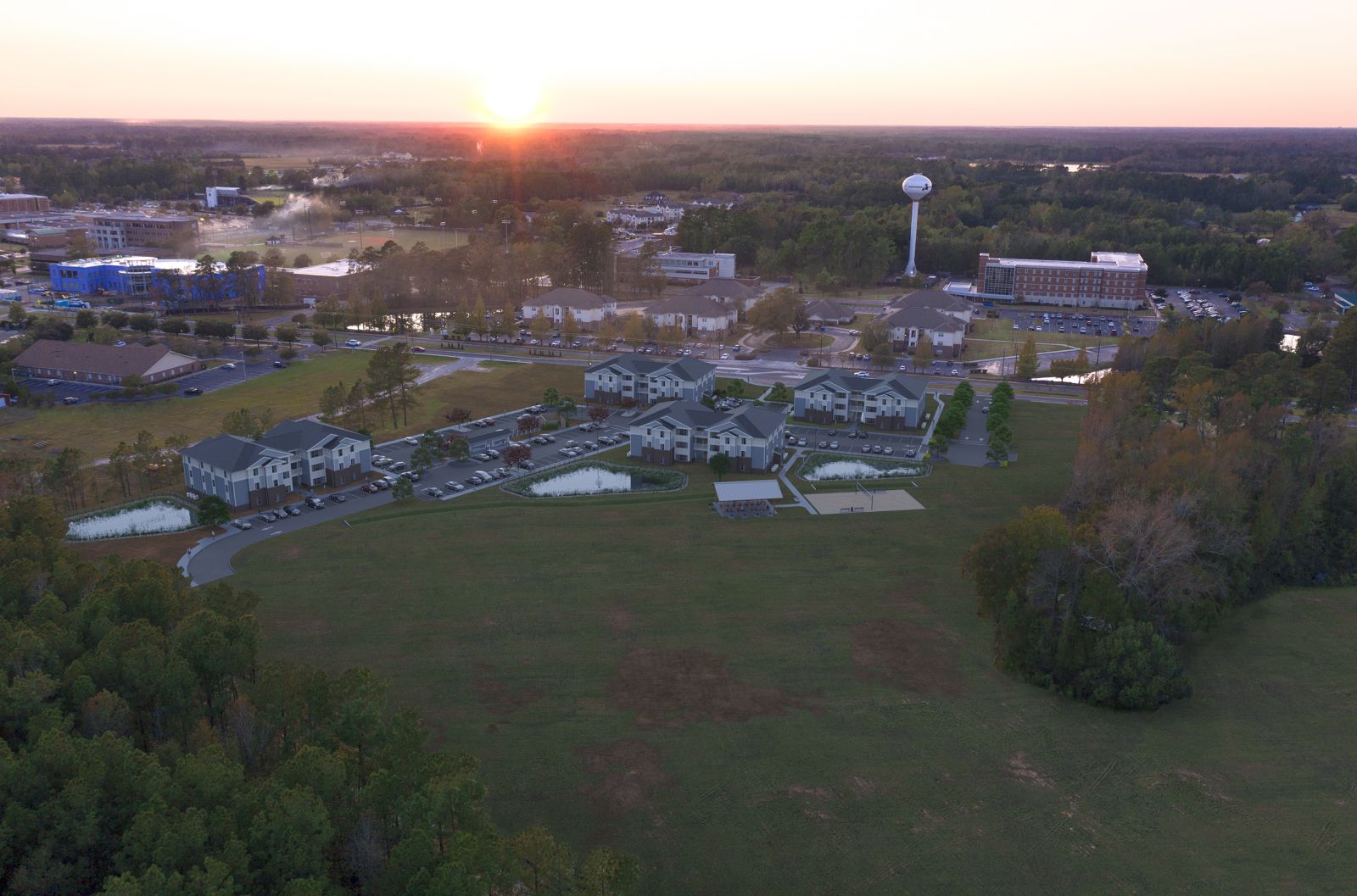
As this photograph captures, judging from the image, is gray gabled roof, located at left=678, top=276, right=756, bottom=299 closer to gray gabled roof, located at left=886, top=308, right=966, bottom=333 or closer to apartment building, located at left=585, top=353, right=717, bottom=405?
gray gabled roof, located at left=886, top=308, right=966, bottom=333

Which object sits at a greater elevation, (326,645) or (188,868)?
(188,868)

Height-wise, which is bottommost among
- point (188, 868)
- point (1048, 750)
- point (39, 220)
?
point (1048, 750)

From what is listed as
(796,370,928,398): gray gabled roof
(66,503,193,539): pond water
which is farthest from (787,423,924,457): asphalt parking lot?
(66,503,193,539): pond water

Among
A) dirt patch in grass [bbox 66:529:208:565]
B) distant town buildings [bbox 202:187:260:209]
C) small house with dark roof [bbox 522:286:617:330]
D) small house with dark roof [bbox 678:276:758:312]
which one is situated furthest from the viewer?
distant town buildings [bbox 202:187:260:209]

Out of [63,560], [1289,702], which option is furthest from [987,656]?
[63,560]

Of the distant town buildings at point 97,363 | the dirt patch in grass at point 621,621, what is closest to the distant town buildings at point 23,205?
the distant town buildings at point 97,363

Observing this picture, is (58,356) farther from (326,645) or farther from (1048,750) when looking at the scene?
(1048,750)

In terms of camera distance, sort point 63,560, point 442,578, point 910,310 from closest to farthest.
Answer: point 63,560 → point 442,578 → point 910,310

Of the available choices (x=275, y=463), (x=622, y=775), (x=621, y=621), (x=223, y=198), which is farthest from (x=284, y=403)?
(x=223, y=198)
